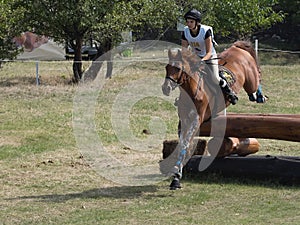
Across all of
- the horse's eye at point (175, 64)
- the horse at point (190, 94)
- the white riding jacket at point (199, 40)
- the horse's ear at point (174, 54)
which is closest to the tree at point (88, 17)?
the horse at point (190, 94)

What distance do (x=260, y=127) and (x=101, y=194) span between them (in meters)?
2.61

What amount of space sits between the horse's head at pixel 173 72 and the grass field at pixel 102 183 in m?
1.52

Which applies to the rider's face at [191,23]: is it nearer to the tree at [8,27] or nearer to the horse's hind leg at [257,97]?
the horse's hind leg at [257,97]

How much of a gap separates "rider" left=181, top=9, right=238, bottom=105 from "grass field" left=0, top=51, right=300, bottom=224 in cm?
154

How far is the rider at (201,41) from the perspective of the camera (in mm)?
9148

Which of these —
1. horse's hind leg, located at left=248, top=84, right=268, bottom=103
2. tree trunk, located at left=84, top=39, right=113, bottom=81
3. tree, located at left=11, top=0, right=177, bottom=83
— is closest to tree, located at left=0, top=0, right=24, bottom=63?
tree, located at left=11, top=0, right=177, bottom=83

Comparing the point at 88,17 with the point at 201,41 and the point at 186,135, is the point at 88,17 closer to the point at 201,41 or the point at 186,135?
the point at 201,41

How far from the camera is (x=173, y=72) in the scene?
342 inches

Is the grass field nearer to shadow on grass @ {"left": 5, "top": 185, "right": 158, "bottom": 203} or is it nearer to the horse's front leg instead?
shadow on grass @ {"left": 5, "top": 185, "right": 158, "bottom": 203}

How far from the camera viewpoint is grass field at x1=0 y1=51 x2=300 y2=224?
7785 millimetres

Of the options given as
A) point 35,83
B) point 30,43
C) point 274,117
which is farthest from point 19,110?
point 30,43

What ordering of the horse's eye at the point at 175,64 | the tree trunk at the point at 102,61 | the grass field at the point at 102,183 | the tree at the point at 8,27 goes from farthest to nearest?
the tree trunk at the point at 102,61
the tree at the point at 8,27
the horse's eye at the point at 175,64
the grass field at the point at 102,183

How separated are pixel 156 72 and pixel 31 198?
15725 mm

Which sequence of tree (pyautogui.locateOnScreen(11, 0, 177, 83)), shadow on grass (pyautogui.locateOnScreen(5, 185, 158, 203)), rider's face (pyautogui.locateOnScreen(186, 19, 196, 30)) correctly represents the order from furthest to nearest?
tree (pyautogui.locateOnScreen(11, 0, 177, 83)) → rider's face (pyautogui.locateOnScreen(186, 19, 196, 30)) → shadow on grass (pyautogui.locateOnScreen(5, 185, 158, 203))
